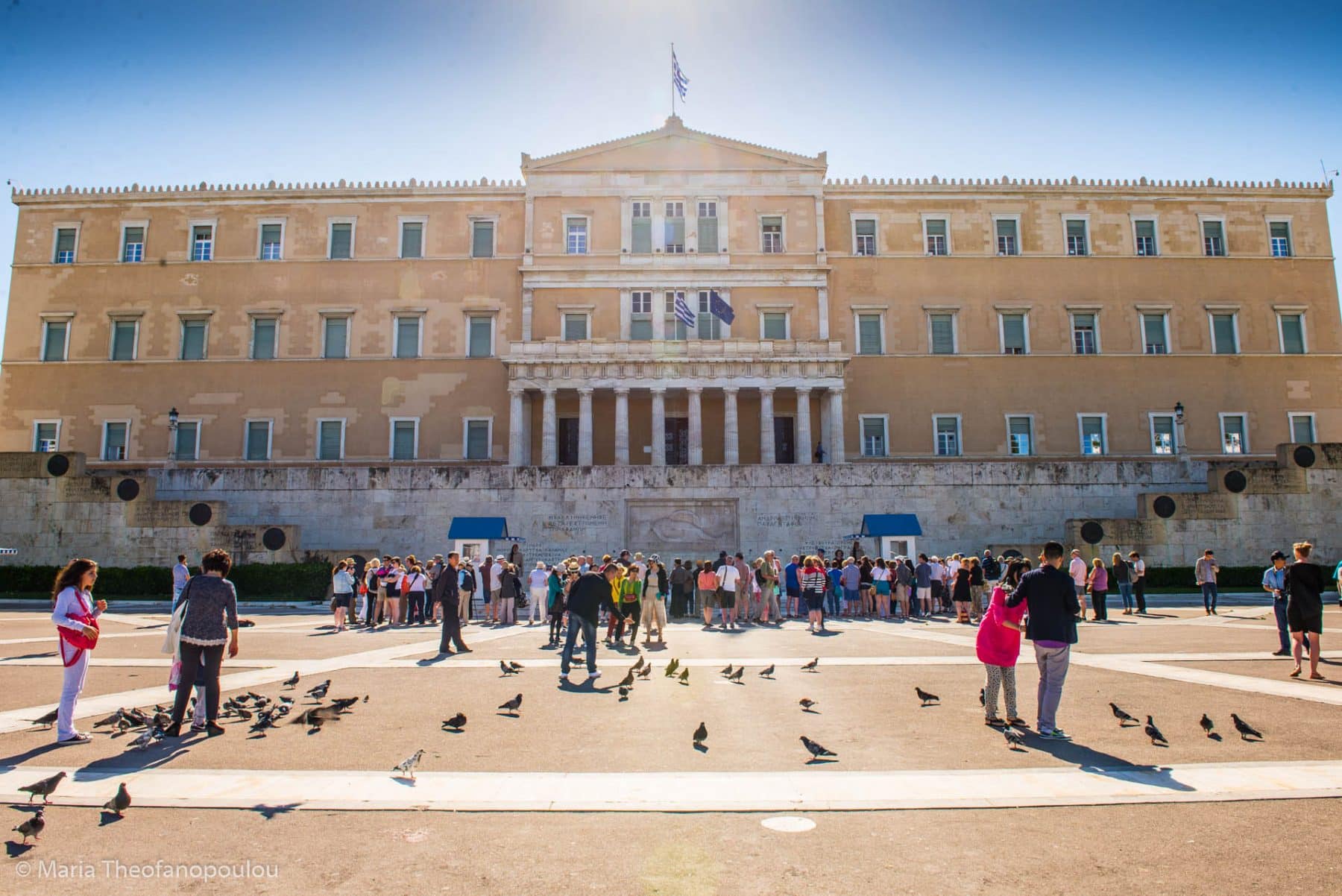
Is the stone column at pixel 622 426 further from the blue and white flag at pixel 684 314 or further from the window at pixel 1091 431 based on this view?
the window at pixel 1091 431

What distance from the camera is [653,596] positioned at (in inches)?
661

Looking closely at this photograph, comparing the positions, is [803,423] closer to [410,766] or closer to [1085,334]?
[1085,334]

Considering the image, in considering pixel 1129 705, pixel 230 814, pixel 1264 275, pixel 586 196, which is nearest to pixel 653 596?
pixel 1129 705

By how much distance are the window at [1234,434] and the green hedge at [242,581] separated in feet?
131

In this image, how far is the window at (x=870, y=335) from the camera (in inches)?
1686

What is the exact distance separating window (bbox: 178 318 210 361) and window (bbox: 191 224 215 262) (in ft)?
10.8

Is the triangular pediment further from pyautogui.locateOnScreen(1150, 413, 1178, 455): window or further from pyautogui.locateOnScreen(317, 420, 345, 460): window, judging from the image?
pyautogui.locateOnScreen(1150, 413, 1178, 455): window

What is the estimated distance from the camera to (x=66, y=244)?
1746 inches

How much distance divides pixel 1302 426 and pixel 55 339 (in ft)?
198

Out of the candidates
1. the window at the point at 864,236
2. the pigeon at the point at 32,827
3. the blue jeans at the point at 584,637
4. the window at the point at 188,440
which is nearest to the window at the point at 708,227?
the window at the point at 864,236

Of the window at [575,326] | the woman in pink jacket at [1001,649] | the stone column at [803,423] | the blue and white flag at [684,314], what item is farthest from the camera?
the window at [575,326]

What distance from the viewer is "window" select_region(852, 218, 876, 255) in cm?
4375

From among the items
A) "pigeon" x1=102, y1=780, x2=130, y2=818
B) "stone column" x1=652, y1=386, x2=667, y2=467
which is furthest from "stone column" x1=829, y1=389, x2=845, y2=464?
"pigeon" x1=102, y1=780, x2=130, y2=818

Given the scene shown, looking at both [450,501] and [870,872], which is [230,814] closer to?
[870,872]
